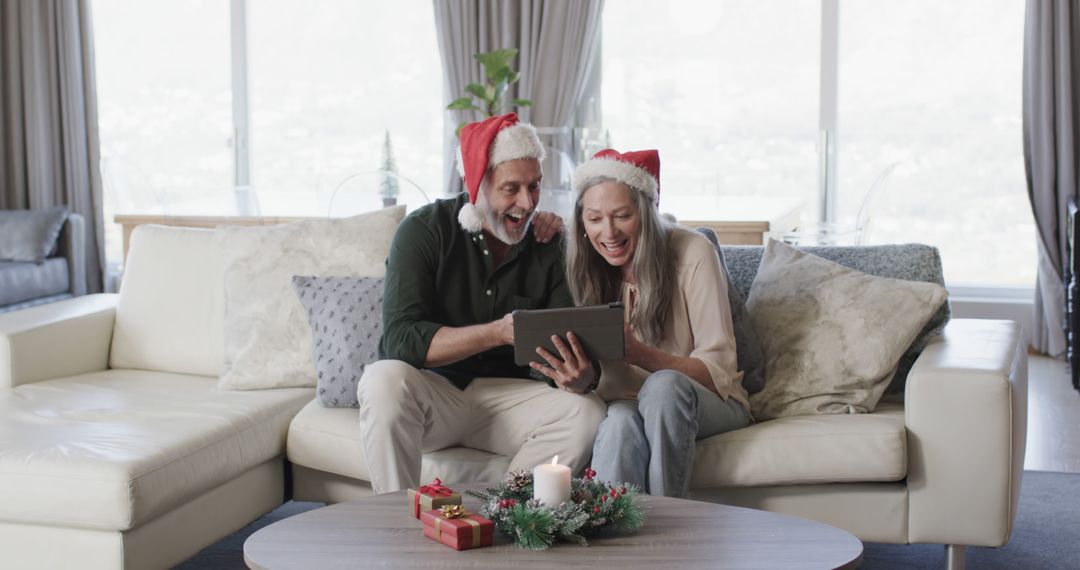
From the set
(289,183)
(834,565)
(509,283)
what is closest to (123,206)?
(289,183)

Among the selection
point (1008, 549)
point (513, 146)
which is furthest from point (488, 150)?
point (1008, 549)

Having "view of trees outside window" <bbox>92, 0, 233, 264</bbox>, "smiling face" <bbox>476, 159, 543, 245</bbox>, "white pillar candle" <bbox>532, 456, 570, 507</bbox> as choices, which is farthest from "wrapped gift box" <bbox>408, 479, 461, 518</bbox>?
"view of trees outside window" <bbox>92, 0, 233, 264</bbox>

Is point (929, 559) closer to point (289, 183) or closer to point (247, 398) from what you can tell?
point (247, 398)

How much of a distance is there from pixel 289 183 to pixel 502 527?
497cm

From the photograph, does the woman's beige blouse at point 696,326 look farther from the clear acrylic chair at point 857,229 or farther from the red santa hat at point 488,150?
the clear acrylic chair at point 857,229

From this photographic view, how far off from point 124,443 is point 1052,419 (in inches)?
126

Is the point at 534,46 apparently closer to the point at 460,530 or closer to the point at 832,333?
the point at 832,333

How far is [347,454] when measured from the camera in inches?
104

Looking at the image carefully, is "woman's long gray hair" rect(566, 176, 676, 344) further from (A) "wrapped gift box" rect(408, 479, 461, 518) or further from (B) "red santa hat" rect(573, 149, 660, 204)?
(A) "wrapped gift box" rect(408, 479, 461, 518)

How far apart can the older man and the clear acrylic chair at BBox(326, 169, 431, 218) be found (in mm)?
2131

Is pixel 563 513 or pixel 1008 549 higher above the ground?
pixel 563 513

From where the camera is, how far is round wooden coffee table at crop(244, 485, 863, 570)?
1.71 m

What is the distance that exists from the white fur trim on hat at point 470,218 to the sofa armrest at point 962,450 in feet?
3.24

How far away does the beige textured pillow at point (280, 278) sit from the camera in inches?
118
